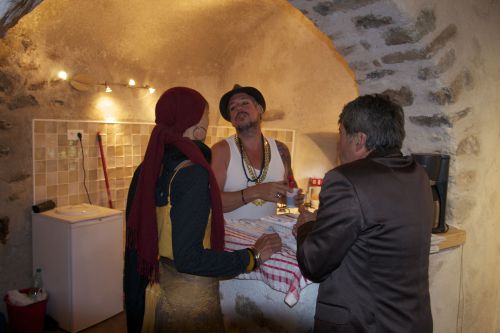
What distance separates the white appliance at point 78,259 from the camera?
9.67 ft

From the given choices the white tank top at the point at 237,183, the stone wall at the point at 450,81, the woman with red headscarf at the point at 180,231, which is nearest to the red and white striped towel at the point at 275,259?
the woman with red headscarf at the point at 180,231

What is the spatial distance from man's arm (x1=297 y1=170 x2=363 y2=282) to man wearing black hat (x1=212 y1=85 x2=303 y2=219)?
0.81 m

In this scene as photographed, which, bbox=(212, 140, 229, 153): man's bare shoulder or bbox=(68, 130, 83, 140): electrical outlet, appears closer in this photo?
bbox=(212, 140, 229, 153): man's bare shoulder

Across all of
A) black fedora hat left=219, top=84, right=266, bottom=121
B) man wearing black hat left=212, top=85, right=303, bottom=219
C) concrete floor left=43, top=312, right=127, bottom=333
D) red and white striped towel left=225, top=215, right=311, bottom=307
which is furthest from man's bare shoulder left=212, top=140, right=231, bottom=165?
concrete floor left=43, top=312, right=127, bottom=333

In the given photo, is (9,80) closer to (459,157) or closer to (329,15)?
(329,15)

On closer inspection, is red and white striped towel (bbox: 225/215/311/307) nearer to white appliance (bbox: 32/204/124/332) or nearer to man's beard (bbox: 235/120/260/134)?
man's beard (bbox: 235/120/260/134)

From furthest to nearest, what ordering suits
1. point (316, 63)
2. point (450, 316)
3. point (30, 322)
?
point (316, 63)
point (30, 322)
point (450, 316)

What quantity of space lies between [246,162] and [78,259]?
1561 millimetres

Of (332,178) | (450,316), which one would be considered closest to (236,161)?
(332,178)

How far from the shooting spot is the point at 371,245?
4.10 feet

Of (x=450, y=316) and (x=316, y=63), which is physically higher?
(x=316, y=63)

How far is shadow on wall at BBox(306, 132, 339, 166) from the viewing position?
371cm

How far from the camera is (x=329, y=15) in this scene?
6.48 ft

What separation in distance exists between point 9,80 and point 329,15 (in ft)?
7.43
